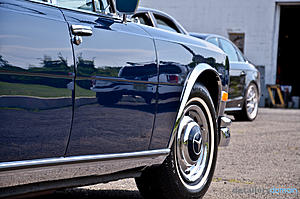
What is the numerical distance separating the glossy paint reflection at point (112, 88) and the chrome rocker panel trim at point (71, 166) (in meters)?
0.04

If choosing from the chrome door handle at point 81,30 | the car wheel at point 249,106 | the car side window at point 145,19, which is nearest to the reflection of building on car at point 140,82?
the chrome door handle at point 81,30

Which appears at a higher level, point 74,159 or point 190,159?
point 74,159

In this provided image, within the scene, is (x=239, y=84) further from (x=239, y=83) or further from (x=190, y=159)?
(x=190, y=159)

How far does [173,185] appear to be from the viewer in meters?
3.81

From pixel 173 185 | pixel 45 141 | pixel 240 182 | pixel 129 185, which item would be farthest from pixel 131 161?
pixel 240 182

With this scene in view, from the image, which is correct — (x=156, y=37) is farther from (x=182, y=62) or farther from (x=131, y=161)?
(x=131, y=161)

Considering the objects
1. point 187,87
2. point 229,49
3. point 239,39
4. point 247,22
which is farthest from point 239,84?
point 239,39

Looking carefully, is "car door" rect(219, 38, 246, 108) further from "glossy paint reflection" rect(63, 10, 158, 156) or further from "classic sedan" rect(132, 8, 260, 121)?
"glossy paint reflection" rect(63, 10, 158, 156)

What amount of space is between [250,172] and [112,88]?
2671 millimetres

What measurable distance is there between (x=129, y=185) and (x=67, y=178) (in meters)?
1.77

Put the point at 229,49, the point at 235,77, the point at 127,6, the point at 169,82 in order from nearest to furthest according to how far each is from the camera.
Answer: the point at 127,6, the point at 169,82, the point at 235,77, the point at 229,49

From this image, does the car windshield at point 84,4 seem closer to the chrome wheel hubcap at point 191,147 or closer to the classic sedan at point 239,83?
the chrome wheel hubcap at point 191,147

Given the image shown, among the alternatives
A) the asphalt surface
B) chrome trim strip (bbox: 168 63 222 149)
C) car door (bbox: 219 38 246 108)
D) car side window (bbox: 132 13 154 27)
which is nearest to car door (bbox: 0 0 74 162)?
chrome trim strip (bbox: 168 63 222 149)

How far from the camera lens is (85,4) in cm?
334
